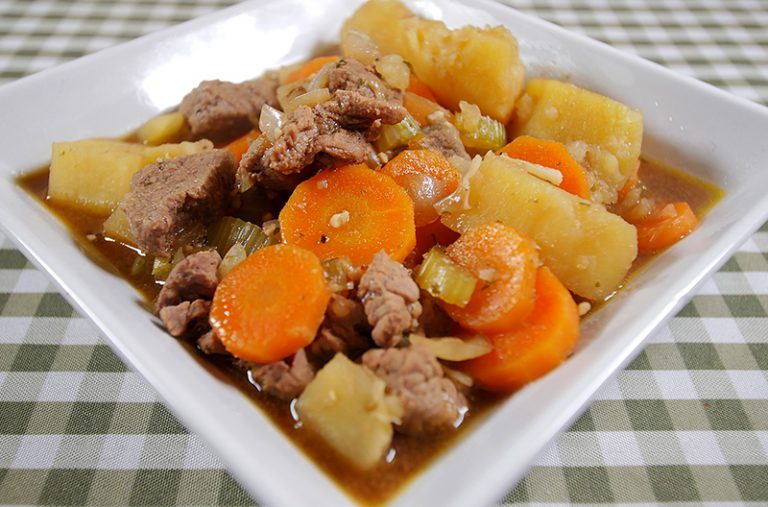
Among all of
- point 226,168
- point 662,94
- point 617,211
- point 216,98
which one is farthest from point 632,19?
point 226,168

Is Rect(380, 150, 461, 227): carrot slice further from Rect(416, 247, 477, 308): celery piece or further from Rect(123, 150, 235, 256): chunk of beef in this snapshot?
Rect(123, 150, 235, 256): chunk of beef

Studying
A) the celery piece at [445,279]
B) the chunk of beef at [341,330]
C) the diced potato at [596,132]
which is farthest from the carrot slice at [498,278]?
the diced potato at [596,132]

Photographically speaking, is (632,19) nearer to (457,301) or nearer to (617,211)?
(617,211)

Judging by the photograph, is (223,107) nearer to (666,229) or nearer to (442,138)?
(442,138)

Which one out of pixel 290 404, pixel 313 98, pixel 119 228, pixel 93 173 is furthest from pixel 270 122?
pixel 290 404

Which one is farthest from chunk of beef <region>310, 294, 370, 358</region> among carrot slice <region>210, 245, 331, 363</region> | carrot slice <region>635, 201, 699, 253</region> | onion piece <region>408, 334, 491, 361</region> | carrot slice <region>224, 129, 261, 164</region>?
carrot slice <region>635, 201, 699, 253</region>

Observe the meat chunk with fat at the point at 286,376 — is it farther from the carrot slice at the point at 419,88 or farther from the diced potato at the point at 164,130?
the diced potato at the point at 164,130

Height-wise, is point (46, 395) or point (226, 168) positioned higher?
point (226, 168)
